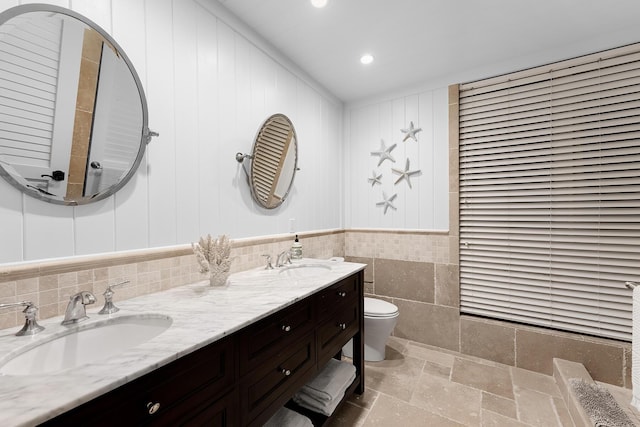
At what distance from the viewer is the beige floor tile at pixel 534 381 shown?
1994 mm

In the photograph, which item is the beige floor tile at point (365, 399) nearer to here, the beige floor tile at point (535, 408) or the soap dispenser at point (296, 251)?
the beige floor tile at point (535, 408)

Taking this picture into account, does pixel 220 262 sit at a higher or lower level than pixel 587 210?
lower

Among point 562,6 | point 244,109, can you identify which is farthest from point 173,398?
point 562,6

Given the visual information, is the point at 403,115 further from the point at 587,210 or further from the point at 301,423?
the point at 301,423

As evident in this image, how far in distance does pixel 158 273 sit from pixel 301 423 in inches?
40.9

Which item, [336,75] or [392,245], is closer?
[336,75]

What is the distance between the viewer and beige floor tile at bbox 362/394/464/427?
1.66 m

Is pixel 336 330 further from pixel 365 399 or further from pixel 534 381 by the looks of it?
pixel 534 381

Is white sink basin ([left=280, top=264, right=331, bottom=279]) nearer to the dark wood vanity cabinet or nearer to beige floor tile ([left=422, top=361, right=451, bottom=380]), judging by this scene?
the dark wood vanity cabinet

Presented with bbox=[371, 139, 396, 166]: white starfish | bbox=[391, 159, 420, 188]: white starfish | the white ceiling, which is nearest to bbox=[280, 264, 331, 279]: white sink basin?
bbox=[391, 159, 420, 188]: white starfish

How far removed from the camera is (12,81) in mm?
970

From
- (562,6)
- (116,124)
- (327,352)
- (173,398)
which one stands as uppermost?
(562,6)

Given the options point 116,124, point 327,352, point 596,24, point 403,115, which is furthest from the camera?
point 403,115

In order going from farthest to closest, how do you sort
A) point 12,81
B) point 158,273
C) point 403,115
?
1. point 403,115
2. point 158,273
3. point 12,81
